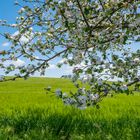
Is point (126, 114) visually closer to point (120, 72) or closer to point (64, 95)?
point (120, 72)

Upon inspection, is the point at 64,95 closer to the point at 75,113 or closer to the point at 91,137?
the point at 91,137

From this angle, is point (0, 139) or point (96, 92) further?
point (0, 139)

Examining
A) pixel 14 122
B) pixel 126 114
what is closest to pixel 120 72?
pixel 14 122

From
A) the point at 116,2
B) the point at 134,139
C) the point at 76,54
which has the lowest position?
the point at 134,139

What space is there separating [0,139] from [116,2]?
13.1 feet

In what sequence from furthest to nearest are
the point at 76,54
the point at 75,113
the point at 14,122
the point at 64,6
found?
the point at 75,113 < the point at 14,122 < the point at 76,54 < the point at 64,6

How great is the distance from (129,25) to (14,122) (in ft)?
17.8

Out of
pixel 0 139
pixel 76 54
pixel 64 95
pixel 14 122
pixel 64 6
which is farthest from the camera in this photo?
pixel 14 122

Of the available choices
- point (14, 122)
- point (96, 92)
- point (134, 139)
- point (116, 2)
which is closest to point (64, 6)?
point (116, 2)

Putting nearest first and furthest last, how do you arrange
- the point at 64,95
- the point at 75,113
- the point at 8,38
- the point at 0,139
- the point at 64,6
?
the point at 64,95 < the point at 64,6 < the point at 0,139 < the point at 8,38 < the point at 75,113

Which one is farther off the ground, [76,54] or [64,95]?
[76,54]

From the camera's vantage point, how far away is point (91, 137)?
9.70m

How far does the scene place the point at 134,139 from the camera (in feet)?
31.9

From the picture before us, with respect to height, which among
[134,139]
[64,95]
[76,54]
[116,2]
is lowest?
[134,139]
